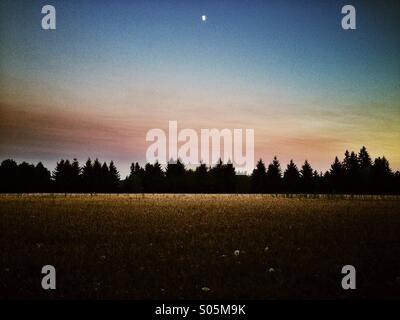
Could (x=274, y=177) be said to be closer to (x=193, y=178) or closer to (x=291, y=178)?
(x=291, y=178)

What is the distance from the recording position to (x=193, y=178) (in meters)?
119

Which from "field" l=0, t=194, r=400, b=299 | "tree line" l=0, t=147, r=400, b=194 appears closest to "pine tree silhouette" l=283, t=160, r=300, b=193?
"tree line" l=0, t=147, r=400, b=194

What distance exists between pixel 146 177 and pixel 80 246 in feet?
351

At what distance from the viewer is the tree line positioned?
318 ft

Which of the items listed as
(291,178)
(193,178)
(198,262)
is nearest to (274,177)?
(291,178)

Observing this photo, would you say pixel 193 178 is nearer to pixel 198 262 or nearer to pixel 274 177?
pixel 274 177

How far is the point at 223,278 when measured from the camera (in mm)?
8539

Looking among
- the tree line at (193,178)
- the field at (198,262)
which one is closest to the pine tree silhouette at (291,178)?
the tree line at (193,178)

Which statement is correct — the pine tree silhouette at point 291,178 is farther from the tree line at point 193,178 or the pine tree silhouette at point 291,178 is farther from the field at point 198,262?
the field at point 198,262

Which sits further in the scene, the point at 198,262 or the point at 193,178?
the point at 193,178

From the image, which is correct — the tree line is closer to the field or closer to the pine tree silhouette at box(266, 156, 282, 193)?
the pine tree silhouette at box(266, 156, 282, 193)

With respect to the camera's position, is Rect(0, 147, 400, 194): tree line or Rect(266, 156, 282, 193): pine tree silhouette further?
Rect(266, 156, 282, 193): pine tree silhouette
